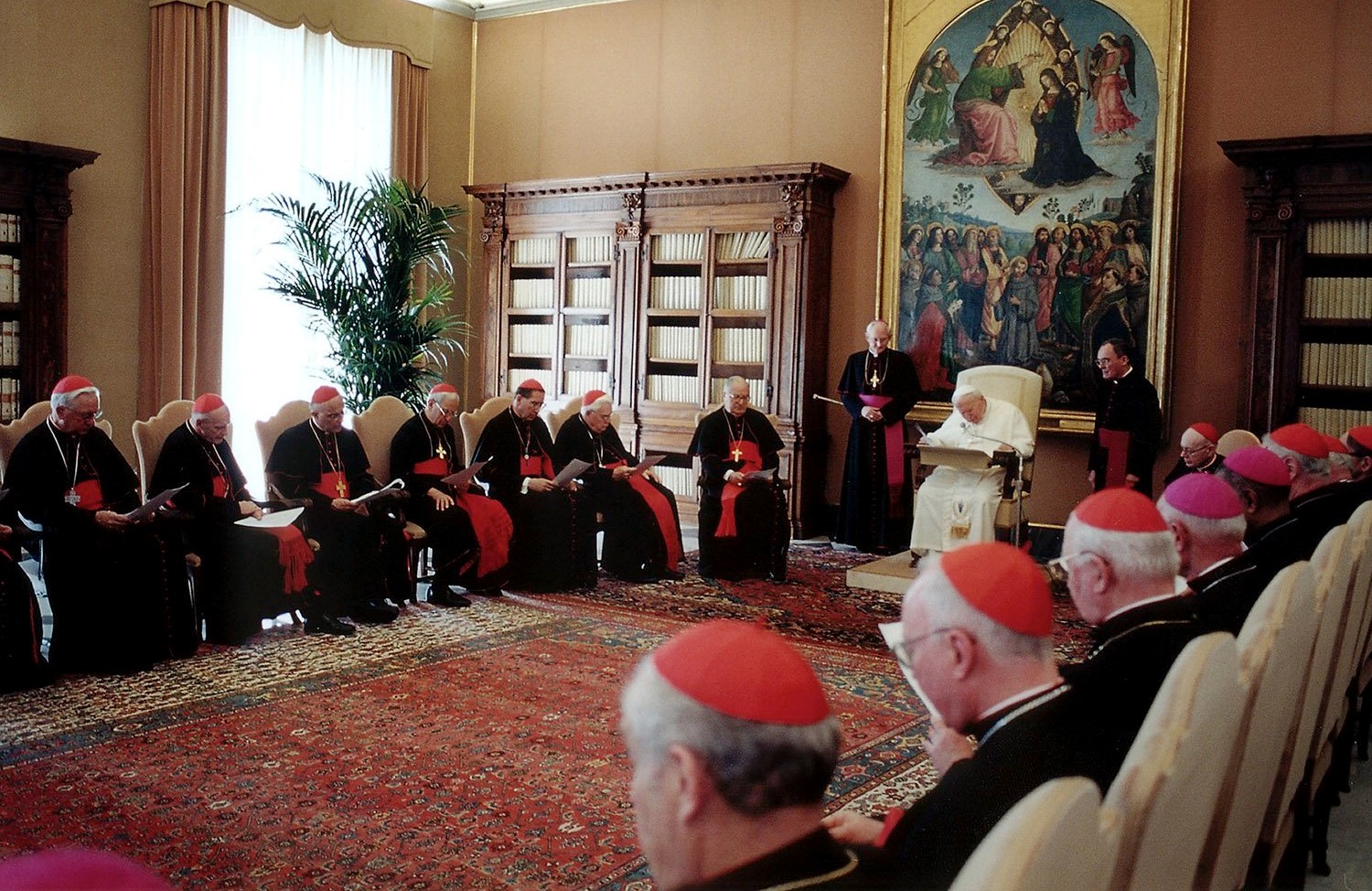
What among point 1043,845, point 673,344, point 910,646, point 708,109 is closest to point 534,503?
point 673,344

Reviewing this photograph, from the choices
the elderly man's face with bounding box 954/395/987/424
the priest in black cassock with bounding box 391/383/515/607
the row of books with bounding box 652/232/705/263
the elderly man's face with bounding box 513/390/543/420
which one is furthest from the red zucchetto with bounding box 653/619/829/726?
the row of books with bounding box 652/232/705/263

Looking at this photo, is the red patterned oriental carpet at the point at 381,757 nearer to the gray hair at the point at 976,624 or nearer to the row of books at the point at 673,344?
the gray hair at the point at 976,624

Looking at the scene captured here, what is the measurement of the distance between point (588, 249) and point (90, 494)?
20.5ft

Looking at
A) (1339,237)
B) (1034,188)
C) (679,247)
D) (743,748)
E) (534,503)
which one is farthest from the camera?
(679,247)

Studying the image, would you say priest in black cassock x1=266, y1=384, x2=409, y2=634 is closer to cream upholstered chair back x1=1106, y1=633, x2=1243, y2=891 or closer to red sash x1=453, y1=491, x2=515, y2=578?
red sash x1=453, y1=491, x2=515, y2=578

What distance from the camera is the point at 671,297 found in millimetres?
11109

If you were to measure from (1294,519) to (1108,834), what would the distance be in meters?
3.48

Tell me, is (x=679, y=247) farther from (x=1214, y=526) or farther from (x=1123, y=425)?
(x=1214, y=526)

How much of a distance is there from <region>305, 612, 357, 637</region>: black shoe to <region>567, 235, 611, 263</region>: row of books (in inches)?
219

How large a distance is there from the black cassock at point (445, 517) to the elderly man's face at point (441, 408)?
0.18 ft

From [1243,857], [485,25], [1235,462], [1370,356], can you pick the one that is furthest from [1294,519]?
[485,25]

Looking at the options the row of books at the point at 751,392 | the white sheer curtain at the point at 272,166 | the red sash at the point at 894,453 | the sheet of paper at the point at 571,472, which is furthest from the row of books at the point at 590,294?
the sheet of paper at the point at 571,472

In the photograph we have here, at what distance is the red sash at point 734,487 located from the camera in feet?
27.8

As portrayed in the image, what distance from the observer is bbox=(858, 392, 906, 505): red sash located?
9750 millimetres
